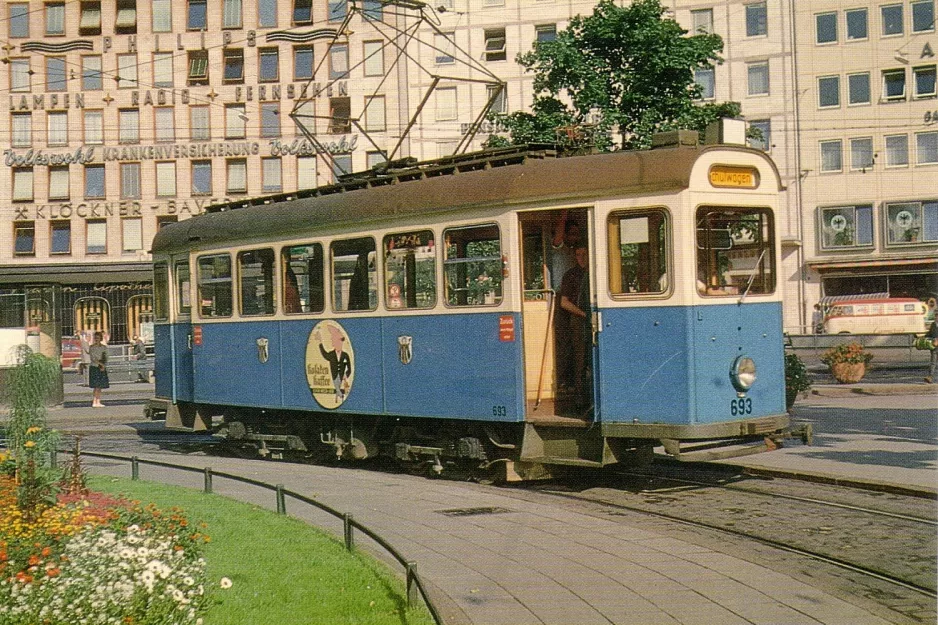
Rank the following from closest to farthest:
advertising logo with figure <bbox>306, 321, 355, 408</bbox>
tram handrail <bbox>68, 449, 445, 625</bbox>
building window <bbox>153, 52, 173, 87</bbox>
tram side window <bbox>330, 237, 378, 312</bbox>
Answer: tram handrail <bbox>68, 449, 445, 625</bbox> < tram side window <bbox>330, 237, 378, 312</bbox> < advertising logo with figure <bbox>306, 321, 355, 408</bbox> < building window <bbox>153, 52, 173, 87</bbox>

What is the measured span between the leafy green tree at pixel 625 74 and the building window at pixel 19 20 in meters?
39.3

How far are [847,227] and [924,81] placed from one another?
6943 mm

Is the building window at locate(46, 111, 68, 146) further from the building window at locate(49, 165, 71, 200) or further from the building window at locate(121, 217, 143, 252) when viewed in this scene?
the building window at locate(121, 217, 143, 252)

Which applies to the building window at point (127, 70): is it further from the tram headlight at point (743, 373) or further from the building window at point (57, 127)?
the tram headlight at point (743, 373)

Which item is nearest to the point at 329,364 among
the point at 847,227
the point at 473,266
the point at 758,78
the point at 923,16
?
the point at 473,266

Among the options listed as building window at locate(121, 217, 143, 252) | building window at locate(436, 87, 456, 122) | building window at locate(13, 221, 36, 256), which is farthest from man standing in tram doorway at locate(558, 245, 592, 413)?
building window at locate(13, 221, 36, 256)

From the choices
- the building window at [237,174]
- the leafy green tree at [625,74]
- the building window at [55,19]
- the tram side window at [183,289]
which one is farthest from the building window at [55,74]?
the tram side window at [183,289]

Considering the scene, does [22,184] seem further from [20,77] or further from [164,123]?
[164,123]

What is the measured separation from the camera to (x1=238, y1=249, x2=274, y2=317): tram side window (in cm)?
1731

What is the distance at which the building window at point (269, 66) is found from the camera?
57.1 m

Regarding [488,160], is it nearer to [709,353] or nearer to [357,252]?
[357,252]

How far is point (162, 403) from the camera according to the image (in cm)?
2003

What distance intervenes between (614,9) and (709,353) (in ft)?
45.5

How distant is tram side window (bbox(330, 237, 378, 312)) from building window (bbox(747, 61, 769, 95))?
138ft
